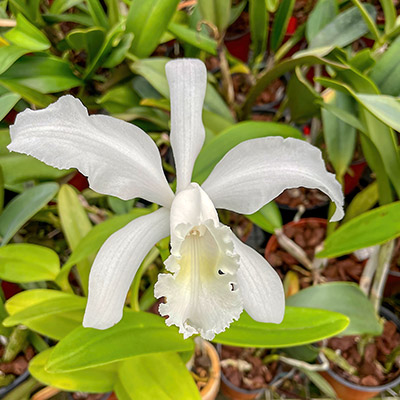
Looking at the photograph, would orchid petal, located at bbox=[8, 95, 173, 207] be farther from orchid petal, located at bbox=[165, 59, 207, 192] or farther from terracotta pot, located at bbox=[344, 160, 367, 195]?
terracotta pot, located at bbox=[344, 160, 367, 195]

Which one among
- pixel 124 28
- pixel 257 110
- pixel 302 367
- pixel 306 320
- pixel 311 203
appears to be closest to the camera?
pixel 306 320

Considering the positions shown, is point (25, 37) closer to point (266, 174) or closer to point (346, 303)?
point (266, 174)

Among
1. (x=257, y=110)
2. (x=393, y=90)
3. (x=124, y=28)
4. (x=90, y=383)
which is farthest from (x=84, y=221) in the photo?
(x=257, y=110)

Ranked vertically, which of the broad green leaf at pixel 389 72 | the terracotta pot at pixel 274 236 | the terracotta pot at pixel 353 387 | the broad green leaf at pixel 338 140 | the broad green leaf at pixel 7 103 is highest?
the broad green leaf at pixel 389 72

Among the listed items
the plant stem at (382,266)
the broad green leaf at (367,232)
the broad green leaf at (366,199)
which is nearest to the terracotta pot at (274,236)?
the broad green leaf at (366,199)

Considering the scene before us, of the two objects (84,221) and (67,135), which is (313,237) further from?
(67,135)

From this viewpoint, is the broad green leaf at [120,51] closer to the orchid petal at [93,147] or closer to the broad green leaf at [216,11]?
the broad green leaf at [216,11]
